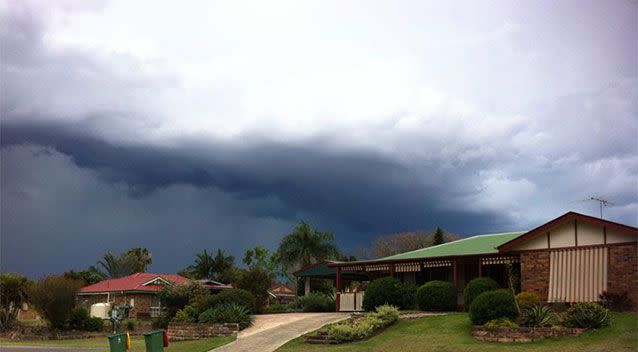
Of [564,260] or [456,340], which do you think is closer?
[456,340]

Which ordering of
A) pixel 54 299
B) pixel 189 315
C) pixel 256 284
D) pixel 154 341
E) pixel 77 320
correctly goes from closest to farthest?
1. pixel 154 341
2. pixel 189 315
3. pixel 54 299
4. pixel 77 320
5. pixel 256 284

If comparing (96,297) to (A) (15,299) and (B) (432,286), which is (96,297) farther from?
(B) (432,286)

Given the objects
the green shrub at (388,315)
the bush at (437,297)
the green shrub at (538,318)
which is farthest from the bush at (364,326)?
the green shrub at (538,318)

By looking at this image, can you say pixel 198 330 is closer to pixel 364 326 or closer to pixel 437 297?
pixel 364 326

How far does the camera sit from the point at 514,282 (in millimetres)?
27266

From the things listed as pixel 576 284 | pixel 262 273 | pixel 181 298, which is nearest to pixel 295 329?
pixel 576 284

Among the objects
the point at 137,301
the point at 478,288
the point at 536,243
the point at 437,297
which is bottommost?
the point at 137,301

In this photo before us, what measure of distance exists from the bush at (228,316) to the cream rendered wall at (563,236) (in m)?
12.6

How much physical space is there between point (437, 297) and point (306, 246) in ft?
108

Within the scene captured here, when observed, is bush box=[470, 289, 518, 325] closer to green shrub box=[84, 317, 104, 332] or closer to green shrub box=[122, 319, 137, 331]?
green shrub box=[122, 319, 137, 331]

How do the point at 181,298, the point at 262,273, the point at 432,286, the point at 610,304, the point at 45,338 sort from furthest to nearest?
1. the point at 262,273
2. the point at 181,298
3. the point at 45,338
4. the point at 432,286
5. the point at 610,304

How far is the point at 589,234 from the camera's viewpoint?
24875 mm

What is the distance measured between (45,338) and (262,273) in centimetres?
1393

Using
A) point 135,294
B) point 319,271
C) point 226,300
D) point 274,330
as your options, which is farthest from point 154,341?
point 135,294
